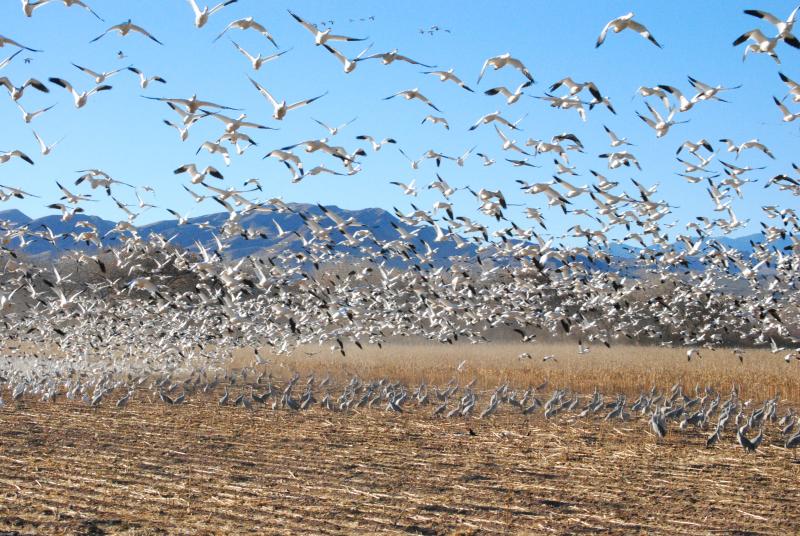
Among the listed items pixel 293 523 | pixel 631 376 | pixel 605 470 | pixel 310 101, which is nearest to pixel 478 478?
pixel 605 470

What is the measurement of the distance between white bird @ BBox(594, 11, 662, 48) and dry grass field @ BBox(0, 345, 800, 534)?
6249 millimetres

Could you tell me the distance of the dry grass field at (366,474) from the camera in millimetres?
8453

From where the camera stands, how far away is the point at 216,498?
9195 mm

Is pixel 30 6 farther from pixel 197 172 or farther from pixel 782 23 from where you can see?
pixel 782 23

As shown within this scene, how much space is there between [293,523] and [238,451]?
4268 mm

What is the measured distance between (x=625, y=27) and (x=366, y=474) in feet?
25.4

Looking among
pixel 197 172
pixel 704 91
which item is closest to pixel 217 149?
pixel 197 172

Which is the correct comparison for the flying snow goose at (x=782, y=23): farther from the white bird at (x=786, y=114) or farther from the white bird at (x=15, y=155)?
the white bird at (x=15, y=155)

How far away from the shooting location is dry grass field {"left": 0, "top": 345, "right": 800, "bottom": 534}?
27.7 feet

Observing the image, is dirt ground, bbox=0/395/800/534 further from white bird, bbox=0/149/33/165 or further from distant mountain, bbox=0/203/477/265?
distant mountain, bbox=0/203/477/265

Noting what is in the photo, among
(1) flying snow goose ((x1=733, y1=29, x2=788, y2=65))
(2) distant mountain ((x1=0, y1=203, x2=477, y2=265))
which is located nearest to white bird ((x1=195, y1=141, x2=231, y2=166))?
(1) flying snow goose ((x1=733, y1=29, x2=788, y2=65))

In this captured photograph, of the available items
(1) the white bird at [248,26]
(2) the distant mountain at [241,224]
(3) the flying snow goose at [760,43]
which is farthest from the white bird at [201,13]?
(2) the distant mountain at [241,224]

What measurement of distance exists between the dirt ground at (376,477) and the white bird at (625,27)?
20.5 ft

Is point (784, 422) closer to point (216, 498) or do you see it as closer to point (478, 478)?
point (478, 478)
